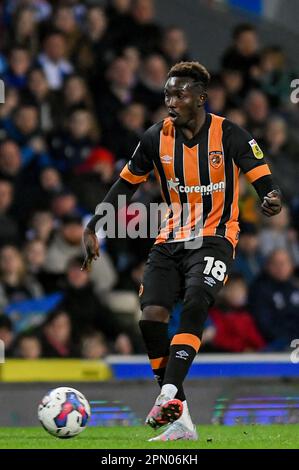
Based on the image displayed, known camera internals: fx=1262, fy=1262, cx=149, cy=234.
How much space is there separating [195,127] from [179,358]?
1.51 metres

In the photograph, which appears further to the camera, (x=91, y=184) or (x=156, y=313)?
(x=91, y=184)

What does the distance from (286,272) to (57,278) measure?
2.40 metres

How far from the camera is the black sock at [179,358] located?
7.25m

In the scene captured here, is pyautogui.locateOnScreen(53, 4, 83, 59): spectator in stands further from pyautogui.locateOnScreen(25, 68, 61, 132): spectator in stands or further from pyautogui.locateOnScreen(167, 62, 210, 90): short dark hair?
pyautogui.locateOnScreen(167, 62, 210, 90): short dark hair

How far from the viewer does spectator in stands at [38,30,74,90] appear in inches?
510

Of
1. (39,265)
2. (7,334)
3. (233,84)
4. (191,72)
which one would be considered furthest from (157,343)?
(233,84)

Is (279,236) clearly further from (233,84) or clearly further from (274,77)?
(274,77)

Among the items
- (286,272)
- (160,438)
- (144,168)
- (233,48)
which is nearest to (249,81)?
(233,48)

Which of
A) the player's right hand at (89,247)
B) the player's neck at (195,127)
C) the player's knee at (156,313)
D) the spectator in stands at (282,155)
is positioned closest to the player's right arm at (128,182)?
the player's right hand at (89,247)

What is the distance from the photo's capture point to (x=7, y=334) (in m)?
11.1

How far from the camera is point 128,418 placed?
31.7 ft

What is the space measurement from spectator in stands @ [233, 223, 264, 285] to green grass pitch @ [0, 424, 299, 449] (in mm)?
4055

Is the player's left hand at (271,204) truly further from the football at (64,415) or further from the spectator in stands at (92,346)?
the spectator in stands at (92,346)

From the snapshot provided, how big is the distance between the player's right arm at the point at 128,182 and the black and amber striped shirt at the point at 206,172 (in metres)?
0.09
